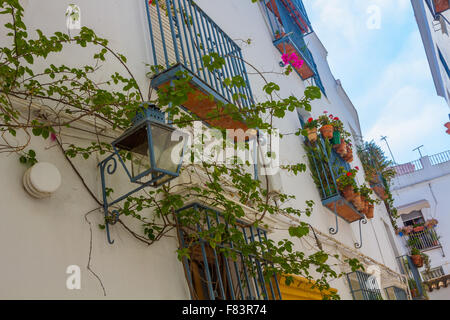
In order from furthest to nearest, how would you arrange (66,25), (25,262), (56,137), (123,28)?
(123,28), (66,25), (56,137), (25,262)

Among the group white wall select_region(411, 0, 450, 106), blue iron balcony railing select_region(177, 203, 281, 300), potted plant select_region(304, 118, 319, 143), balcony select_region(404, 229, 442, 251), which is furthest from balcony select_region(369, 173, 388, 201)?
balcony select_region(404, 229, 442, 251)

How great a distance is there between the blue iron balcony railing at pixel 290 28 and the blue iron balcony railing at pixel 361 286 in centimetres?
400

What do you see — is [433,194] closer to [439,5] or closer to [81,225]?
[439,5]

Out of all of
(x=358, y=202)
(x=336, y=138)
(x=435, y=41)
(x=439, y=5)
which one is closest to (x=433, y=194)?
(x=435, y=41)

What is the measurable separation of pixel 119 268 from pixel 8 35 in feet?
4.89

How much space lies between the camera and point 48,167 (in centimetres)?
257

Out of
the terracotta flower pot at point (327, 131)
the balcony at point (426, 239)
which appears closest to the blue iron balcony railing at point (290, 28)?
the terracotta flower pot at point (327, 131)

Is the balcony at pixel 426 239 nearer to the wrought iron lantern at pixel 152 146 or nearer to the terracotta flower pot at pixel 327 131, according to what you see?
the terracotta flower pot at pixel 327 131

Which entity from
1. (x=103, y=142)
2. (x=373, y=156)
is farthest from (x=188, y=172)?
(x=373, y=156)

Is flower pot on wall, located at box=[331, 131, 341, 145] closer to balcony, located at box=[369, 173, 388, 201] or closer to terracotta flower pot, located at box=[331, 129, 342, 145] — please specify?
terracotta flower pot, located at box=[331, 129, 342, 145]

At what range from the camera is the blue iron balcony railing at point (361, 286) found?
689cm

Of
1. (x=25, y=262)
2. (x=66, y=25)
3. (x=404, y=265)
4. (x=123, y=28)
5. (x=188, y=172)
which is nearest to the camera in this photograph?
(x=25, y=262)

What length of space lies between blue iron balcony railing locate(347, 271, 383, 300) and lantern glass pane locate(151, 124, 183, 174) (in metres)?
4.92
